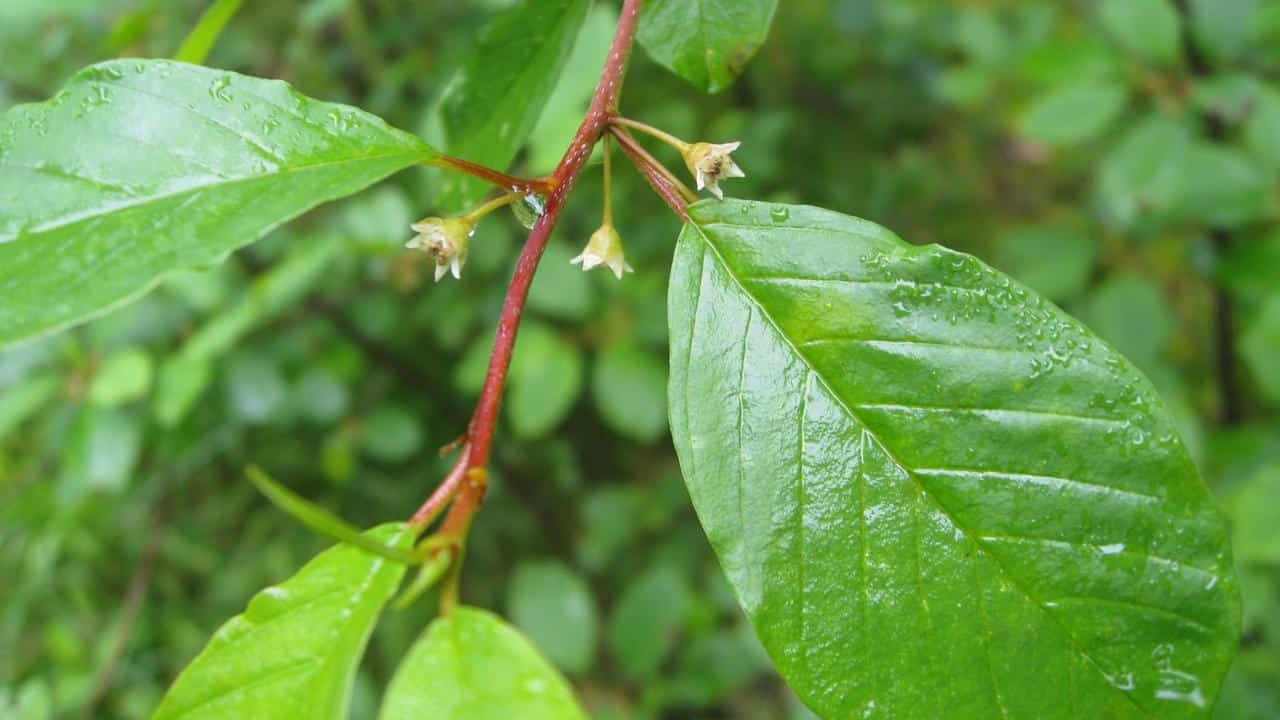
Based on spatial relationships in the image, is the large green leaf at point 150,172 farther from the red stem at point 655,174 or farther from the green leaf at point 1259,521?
the green leaf at point 1259,521

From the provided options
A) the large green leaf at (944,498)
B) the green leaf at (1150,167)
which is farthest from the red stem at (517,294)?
the green leaf at (1150,167)

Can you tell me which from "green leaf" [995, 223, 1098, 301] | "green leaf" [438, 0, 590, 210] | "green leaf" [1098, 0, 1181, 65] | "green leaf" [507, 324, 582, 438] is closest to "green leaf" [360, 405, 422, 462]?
"green leaf" [507, 324, 582, 438]

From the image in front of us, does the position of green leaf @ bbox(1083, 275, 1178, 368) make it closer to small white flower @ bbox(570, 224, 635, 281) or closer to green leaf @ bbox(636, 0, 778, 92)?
green leaf @ bbox(636, 0, 778, 92)

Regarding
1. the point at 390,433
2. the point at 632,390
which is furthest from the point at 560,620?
the point at 390,433

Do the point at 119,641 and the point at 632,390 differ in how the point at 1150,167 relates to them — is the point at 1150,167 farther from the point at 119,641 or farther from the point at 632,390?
the point at 119,641

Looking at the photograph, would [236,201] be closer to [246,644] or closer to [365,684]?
[246,644]

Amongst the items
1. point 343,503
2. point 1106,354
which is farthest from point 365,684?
point 1106,354
